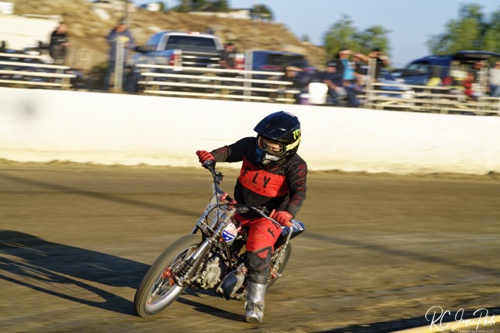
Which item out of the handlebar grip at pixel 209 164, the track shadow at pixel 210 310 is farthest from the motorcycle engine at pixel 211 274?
the handlebar grip at pixel 209 164

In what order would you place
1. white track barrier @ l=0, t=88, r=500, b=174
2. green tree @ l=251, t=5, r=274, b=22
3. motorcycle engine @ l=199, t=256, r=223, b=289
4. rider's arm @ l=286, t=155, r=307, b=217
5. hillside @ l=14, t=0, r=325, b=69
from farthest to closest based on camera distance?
hillside @ l=14, t=0, r=325, b=69 → green tree @ l=251, t=5, r=274, b=22 → white track barrier @ l=0, t=88, r=500, b=174 → rider's arm @ l=286, t=155, r=307, b=217 → motorcycle engine @ l=199, t=256, r=223, b=289

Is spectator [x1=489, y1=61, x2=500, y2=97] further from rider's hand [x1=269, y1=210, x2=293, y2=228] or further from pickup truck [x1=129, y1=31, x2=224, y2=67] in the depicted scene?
rider's hand [x1=269, y1=210, x2=293, y2=228]

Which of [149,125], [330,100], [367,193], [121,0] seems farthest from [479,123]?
[121,0]

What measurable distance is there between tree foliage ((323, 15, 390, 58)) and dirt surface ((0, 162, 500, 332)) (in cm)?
3196

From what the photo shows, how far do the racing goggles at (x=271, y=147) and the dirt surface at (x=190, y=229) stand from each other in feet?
4.64

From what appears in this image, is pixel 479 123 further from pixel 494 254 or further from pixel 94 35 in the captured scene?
pixel 94 35

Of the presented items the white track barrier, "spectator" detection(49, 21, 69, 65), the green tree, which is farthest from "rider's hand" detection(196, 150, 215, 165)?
the green tree

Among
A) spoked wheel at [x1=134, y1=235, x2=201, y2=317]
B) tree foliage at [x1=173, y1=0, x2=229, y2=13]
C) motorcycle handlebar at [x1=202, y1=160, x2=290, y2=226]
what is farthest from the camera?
tree foliage at [x1=173, y1=0, x2=229, y2=13]

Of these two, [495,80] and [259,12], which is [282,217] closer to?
[495,80]

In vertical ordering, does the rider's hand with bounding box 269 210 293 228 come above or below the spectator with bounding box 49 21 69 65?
below

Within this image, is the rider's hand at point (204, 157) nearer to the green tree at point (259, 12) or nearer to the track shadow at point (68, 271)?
the track shadow at point (68, 271)

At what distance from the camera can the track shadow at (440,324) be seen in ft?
20.2

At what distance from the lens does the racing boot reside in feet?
20.1

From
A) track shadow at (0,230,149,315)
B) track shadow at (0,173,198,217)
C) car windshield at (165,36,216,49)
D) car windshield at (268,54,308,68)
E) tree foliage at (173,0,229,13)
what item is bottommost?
track shadow at (0,173,198,217)
